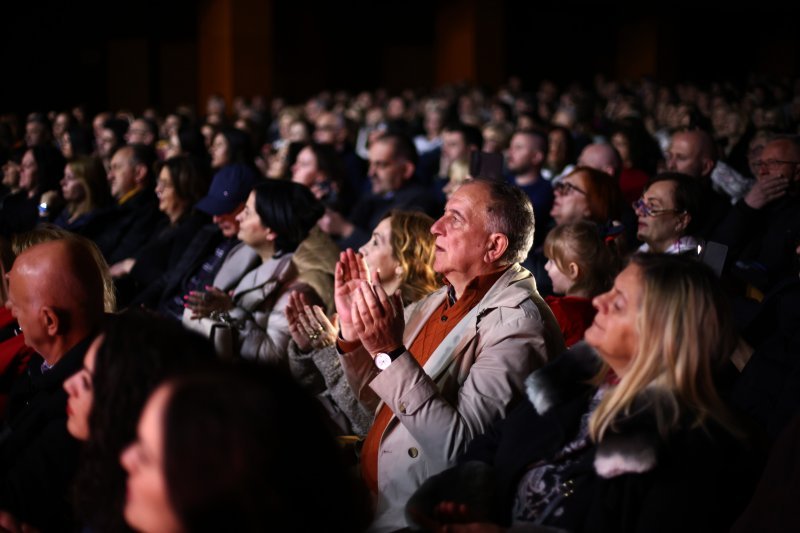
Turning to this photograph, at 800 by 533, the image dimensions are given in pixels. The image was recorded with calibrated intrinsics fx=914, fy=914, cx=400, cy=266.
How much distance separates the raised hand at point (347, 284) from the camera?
2.78 meters

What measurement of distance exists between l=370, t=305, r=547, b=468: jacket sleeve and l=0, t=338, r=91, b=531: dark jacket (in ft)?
2.74

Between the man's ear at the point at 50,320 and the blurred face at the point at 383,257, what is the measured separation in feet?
4.20

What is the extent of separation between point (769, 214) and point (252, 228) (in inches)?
98.3

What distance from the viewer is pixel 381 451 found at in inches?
106

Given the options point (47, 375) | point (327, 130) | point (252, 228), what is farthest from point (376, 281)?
point (327, 130)

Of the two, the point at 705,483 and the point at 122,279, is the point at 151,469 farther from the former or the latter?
the point at 122,279

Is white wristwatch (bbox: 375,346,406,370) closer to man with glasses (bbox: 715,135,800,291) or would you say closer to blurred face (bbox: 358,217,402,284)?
blurred face (bbox: 358,217,402,284)

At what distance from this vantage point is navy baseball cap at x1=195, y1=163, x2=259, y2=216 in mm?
4691

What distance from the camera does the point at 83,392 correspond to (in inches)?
79.0

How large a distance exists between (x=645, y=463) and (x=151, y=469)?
1.03 metres

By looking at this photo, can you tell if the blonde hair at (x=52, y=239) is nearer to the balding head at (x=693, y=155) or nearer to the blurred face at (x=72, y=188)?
the blurred face at (x=72, y=188)

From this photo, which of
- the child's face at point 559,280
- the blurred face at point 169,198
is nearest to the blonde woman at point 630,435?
the child's face at point 559,280

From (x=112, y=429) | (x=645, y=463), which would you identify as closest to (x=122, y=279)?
(x=112, y=429)

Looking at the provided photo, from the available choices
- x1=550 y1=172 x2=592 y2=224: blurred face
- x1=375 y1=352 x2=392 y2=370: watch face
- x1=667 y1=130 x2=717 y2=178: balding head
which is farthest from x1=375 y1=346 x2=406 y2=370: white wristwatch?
x1=667 y1=130 x2=717 y2=178: balding head
